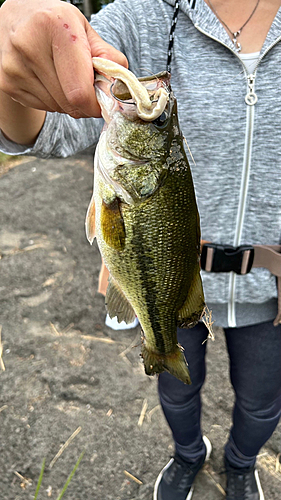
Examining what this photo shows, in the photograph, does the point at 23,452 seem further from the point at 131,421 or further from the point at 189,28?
the point at 189,28

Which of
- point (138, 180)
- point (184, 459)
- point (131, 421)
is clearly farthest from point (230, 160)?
point (131, 421)

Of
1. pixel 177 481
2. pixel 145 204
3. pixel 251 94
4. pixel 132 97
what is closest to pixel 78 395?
pixel 177 481

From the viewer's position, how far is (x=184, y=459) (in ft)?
7.01

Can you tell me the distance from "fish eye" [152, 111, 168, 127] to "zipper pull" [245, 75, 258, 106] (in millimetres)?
640

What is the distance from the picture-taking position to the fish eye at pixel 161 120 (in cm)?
94

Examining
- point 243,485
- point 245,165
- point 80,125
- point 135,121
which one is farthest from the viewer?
point 243,485

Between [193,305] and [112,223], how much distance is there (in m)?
0.38

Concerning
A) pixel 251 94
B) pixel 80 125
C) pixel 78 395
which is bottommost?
pixel 78 395

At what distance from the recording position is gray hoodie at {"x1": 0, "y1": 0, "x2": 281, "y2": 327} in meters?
1.43

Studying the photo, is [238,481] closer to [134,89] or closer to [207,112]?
[207,112]

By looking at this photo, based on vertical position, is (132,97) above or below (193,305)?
above

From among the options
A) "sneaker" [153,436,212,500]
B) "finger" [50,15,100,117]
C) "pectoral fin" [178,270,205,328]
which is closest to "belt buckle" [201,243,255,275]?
"pectoral fin" [178,270,205,328]

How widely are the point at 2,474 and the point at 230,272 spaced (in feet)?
5.81

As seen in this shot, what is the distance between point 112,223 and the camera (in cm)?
101
